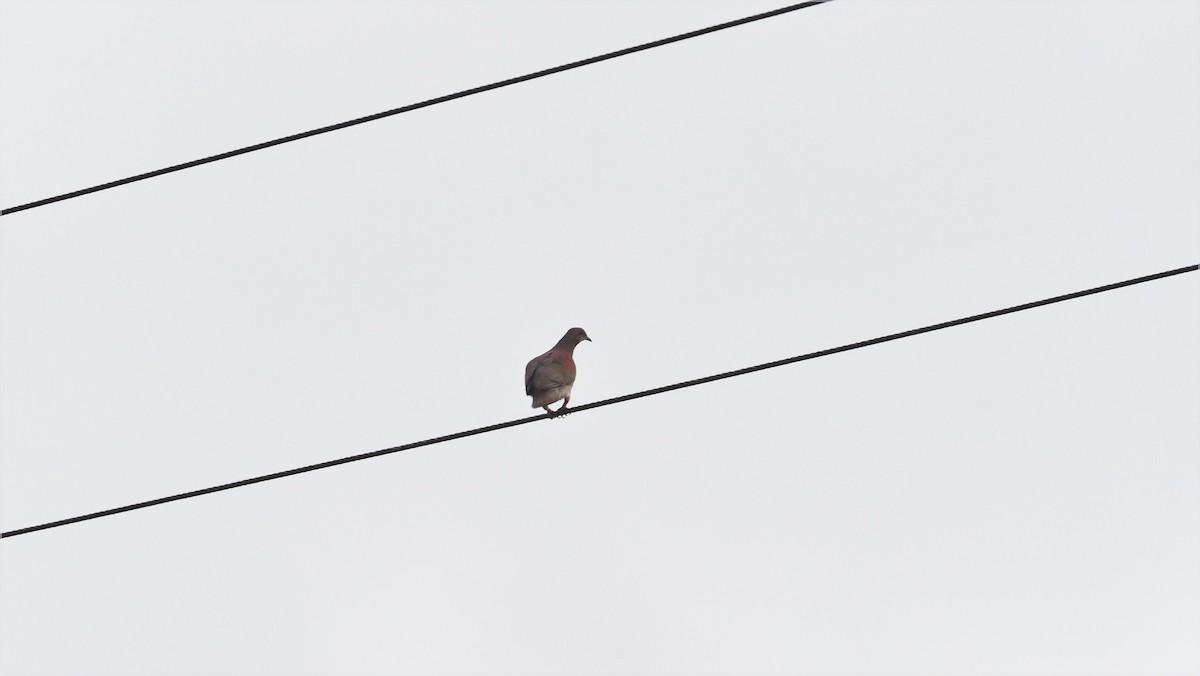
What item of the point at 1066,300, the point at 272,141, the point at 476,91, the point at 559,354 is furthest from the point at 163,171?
the point at 559,354

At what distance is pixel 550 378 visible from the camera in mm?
13992

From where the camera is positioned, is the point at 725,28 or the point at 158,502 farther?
the point at 158,502

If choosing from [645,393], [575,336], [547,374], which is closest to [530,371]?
Answer: [547,374]

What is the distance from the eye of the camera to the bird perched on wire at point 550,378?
13883 millimetres

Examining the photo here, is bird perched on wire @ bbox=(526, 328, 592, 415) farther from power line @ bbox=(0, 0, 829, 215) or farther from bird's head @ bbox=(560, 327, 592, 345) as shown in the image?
power line @ bbox=(0, 0, 829, 215)

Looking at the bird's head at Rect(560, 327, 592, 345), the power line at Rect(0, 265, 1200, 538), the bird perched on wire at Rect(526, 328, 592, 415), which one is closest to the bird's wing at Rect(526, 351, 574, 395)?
the bird perched on wire at Rect(526, 328, 592, 415)

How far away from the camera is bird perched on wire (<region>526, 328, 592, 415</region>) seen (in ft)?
45.5

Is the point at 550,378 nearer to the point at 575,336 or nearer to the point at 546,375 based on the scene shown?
the point at 546,375

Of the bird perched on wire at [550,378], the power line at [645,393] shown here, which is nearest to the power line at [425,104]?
the power line at [645,393]

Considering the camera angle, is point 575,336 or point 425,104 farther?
point 575,336

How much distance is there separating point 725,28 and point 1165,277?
222 cm

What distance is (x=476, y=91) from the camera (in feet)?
30.1

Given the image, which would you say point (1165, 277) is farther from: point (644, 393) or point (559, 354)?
point (559, 354)

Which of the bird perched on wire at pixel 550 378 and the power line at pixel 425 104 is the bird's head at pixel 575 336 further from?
the power line at pixel 425 104
